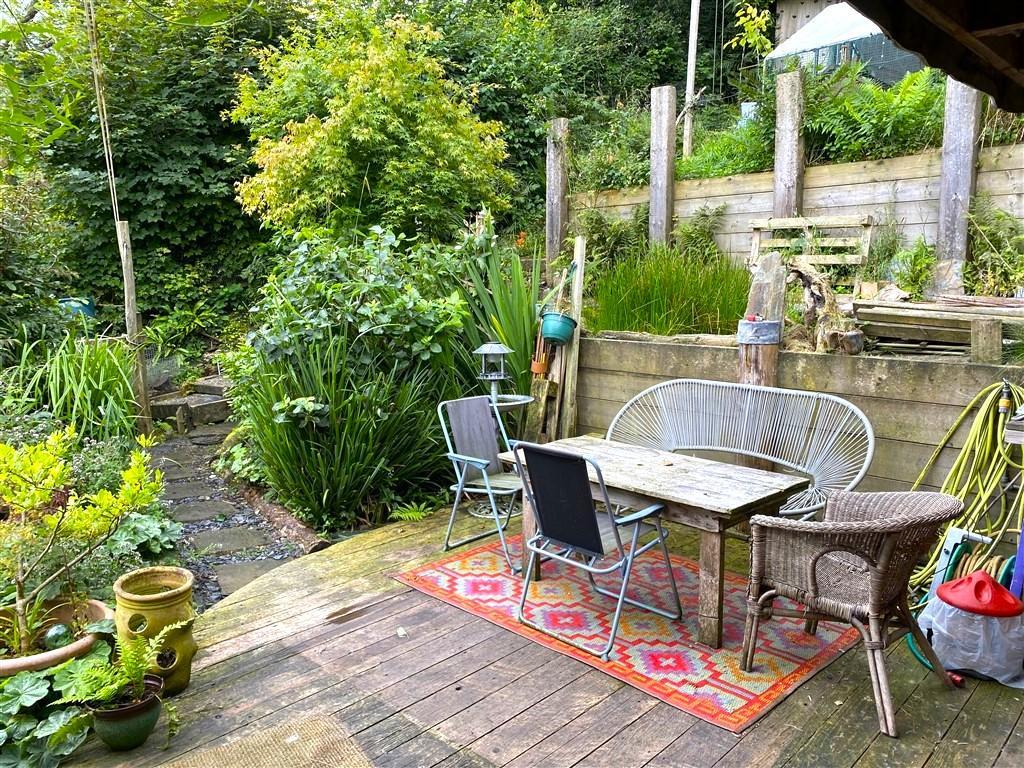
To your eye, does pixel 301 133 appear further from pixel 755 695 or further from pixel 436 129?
pixel 755 695

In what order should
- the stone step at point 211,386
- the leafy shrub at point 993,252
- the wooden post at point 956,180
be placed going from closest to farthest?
the leafy shrub at point 993,252, the wooden post at point 956,180, the stone step at point 211,386

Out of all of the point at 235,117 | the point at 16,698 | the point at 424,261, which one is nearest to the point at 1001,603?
the point at 16,698

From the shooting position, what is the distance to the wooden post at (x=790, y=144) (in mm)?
5559

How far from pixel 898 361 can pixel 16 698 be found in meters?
3.69

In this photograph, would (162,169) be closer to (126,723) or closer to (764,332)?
(764,332)

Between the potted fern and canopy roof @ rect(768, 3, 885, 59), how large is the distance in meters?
10.1

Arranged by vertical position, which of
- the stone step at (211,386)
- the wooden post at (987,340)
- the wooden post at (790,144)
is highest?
the wooden post at (790,144)

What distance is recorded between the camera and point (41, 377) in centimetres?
487

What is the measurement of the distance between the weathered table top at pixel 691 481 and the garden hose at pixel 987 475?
0.69 meters

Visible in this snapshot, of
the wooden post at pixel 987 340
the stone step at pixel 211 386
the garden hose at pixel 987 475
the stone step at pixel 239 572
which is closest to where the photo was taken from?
the garden hose at pixel 987 475

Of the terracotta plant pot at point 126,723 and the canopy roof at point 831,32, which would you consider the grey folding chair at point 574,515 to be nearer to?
the terracotta plant pot at point 126,723

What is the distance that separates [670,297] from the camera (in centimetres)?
455

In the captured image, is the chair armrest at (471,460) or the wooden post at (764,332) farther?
the wooden post at (764,332)

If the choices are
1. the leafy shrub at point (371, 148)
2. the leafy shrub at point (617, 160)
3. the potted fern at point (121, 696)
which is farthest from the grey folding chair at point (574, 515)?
the leafy shrub at point (617, 160)
